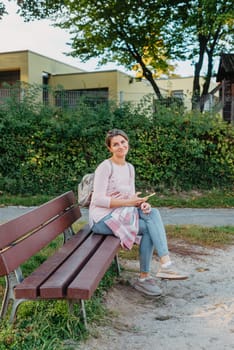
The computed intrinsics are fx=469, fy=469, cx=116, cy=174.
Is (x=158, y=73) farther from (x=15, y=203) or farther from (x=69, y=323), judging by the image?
(x=69, y=323)

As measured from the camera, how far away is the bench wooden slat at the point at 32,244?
309 centimetres

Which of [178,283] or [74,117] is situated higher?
[74,117]

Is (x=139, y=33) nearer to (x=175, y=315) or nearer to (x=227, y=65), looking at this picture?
(x=227, y=65)

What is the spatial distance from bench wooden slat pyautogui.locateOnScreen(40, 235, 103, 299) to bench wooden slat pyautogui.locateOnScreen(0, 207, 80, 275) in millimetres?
265

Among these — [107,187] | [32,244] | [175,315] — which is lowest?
[175,315]

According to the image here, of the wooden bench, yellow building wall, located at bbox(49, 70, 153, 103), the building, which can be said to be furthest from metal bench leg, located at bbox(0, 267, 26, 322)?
yellow building wall, located at bbox(49, 70, 153, 103)

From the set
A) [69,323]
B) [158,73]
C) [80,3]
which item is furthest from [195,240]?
[158,73]

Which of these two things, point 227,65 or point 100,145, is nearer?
point 100,145

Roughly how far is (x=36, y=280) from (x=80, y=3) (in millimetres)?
17439

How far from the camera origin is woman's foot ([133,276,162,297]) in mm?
4270

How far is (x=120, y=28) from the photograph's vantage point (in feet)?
67.4

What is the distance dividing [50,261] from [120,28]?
18.4 meters

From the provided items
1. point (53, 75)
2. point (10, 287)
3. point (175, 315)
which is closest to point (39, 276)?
point (10, 287)

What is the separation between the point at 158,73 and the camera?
23.5m
